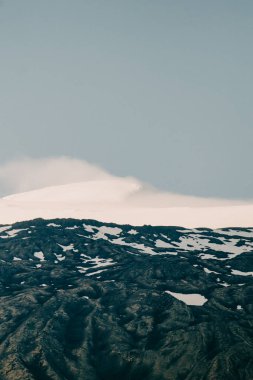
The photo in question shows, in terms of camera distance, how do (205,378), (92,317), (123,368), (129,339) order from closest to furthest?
(205,378), (123,368), (129,339), (92,317)

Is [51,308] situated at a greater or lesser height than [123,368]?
greater

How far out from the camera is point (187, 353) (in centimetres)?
14825

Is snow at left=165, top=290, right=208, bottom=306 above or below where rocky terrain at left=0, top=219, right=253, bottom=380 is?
above

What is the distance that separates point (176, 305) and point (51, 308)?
55842mm

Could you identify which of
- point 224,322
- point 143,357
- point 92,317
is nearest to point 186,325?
point 224,322

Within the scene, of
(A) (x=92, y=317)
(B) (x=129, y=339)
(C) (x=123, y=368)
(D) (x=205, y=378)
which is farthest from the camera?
(A) (x=92, y=317)

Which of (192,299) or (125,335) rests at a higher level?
(192,299)

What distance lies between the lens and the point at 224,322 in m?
167

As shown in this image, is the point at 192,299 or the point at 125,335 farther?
the point at 192,299

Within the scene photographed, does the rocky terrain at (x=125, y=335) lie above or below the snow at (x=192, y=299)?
below

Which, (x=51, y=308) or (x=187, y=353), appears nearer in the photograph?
(x=187, y=353)

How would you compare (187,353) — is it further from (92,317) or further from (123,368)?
(92,317)

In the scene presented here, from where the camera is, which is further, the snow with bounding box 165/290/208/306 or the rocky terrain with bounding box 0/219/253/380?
the snow with bounding box 165/290/208/306

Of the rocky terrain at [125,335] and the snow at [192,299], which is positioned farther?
the snow at [192,299]
